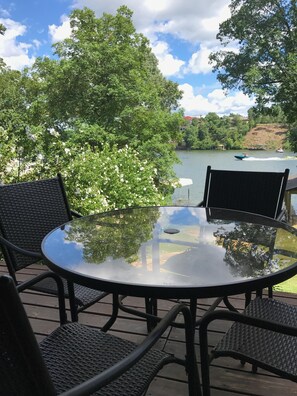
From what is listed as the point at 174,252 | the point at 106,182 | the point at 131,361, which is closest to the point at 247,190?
the point at 174,252

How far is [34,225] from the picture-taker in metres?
1.82

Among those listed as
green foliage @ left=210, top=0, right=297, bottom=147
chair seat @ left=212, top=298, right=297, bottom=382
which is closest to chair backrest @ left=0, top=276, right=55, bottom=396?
chair seat @ left=212, top=298, right=297, bottom=382

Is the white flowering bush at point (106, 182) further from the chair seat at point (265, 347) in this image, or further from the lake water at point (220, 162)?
the lake water at point (220, 162)

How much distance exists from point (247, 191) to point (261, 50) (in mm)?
11979

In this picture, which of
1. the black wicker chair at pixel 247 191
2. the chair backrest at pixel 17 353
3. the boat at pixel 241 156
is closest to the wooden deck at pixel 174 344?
the black wicker chair at pixel 247 191

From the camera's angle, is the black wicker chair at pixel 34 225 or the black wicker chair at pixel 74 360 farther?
the black wicker chair at pixel 34 225

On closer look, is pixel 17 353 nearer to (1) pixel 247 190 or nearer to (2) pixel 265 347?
(2) pixel 265 347

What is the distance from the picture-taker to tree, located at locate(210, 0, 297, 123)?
11781 mm

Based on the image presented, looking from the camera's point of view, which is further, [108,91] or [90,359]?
[108,91]

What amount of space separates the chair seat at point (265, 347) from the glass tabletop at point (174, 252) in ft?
0.80

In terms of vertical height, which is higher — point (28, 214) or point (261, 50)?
point (261, 50)

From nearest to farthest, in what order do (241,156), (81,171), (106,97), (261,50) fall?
(81,171) → (241,156) → (106,97) → (261,50)

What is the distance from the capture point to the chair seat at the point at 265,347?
1074 mm

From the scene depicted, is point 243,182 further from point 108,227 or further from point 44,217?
point 44,217
